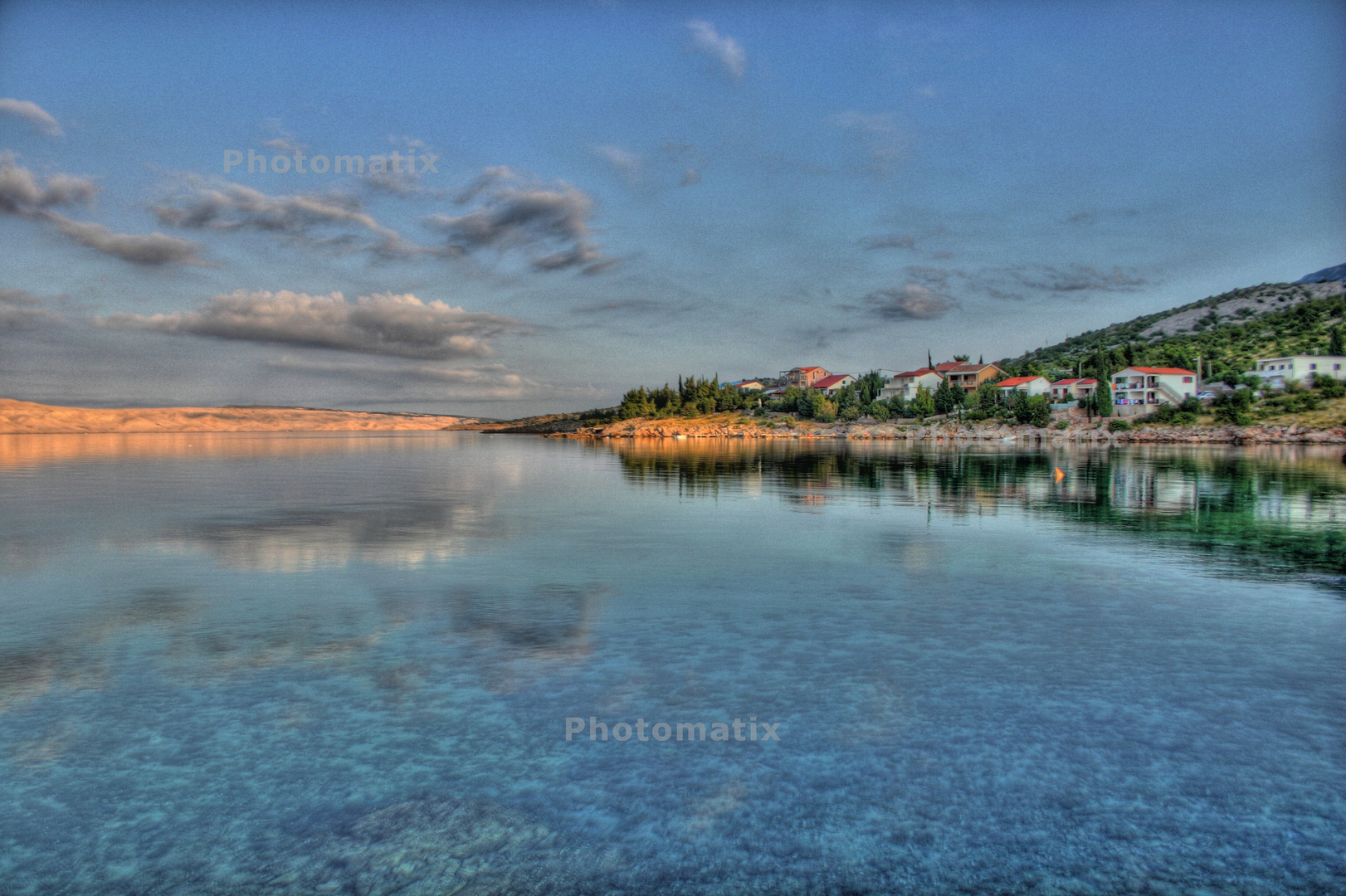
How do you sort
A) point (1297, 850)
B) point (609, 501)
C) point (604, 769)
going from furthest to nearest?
point (609, 501), point (604, 769), point (1297, 850)

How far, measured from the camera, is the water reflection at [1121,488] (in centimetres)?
2312

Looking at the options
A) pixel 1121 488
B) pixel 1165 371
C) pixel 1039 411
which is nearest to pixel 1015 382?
pixel 1039 411

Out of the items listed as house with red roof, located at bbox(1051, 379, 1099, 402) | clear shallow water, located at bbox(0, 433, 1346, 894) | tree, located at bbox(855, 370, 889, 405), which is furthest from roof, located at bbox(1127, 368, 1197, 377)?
clear shallow water, located at bbox(0, 433, 1346, 894)

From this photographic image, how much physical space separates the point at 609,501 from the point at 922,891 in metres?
30.1

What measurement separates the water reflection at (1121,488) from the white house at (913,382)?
9728cm

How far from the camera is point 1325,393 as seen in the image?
370ft

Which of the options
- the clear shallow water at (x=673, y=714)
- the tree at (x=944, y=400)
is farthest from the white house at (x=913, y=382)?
the clear shallow water at (x=673, y=714)

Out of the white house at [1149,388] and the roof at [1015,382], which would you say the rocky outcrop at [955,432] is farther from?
the roof at [1015,382]

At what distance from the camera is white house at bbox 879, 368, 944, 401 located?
172m

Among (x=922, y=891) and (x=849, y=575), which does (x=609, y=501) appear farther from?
(x=922, y=891)

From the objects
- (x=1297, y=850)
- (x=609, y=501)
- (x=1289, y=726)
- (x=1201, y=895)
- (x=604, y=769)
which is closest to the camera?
(x=1201, y=895)

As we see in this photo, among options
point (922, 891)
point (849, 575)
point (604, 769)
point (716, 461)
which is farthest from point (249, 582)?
point (716, 461)

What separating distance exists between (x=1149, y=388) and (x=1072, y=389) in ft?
51.0

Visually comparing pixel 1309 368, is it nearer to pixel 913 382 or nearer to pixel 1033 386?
pixel 1033 386
